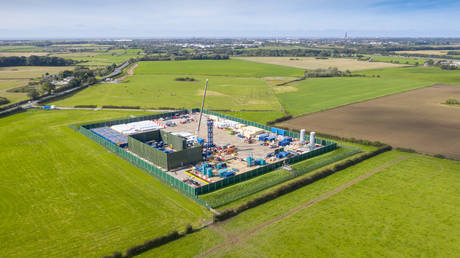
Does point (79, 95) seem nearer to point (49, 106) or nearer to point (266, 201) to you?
point (49, 106)

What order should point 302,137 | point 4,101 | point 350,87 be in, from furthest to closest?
1. point 350,87
2. point 4,101
3. point 302,137

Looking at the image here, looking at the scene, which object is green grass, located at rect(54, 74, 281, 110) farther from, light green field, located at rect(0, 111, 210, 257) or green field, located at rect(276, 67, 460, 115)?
light green field, located at rect(0, 111, 210, 257)

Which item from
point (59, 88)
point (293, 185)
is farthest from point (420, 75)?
point (59, 88)

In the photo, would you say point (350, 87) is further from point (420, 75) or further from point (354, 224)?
point (354, 224)

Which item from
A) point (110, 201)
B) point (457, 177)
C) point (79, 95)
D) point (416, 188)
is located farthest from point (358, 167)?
point (79, 95)

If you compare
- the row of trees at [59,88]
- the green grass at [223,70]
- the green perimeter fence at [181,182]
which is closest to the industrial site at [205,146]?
the green perimeter fence at [181,182]

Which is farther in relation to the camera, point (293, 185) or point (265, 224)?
point (293, 185)
